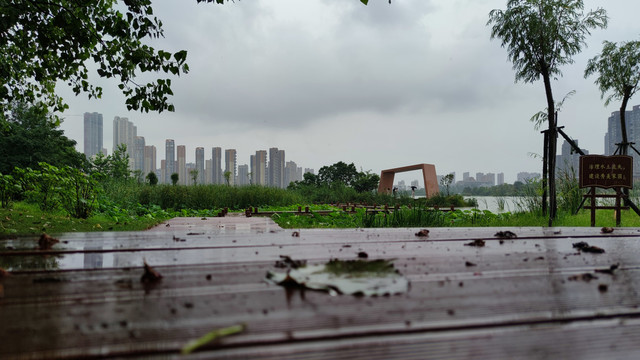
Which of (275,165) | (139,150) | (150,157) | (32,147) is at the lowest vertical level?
(32,147)

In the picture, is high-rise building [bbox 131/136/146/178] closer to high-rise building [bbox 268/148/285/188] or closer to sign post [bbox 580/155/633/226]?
high-rise building [bbox 268/148/285/188]

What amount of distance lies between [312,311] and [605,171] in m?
6.92

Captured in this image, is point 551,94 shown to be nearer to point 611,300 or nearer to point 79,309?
point 611,300

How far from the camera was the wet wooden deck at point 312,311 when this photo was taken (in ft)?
1.69

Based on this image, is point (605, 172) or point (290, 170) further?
point (290, 170)

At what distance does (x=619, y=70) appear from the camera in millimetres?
10234

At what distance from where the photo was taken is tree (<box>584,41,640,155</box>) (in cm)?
990

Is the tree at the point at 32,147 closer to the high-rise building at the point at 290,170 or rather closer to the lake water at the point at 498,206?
the lake water at the point at 498,206

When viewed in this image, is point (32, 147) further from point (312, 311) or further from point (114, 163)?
point (312, 311)

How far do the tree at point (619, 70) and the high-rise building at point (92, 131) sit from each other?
5407cm

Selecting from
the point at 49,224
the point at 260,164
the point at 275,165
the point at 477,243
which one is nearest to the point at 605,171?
the point at 477,243

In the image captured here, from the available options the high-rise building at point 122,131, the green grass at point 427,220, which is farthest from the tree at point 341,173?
the high-rise building at point 122,131

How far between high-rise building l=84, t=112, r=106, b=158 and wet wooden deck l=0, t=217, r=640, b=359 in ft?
184

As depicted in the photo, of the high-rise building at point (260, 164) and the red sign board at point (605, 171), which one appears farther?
the high-rise building at point (260, 164)
